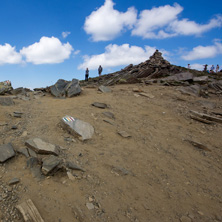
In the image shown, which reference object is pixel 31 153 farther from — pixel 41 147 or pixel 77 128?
pixel 77 128

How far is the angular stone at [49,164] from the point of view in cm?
331

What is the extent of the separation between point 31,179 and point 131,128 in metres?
4.22

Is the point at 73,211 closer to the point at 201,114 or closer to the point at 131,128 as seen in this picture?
the point at 131,128

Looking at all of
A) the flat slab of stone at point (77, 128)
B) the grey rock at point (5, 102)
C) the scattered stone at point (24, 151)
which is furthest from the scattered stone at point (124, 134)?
the grey rock at point (5, 102)

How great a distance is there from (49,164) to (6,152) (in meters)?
1.05

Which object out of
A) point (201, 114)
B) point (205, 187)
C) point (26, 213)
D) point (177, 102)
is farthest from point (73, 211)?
point (177, 102)

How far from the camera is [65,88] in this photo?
11320 millimetres

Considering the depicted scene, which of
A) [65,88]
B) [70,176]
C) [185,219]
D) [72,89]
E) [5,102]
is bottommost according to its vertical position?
[185,219]

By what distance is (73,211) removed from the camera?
2762 mm

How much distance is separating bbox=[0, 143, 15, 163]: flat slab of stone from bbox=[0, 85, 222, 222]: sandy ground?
0.36 ft

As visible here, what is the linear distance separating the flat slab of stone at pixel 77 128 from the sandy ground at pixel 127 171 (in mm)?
209

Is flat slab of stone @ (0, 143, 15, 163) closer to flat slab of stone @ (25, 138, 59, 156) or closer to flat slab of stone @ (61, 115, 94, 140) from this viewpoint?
flat slab of stone @ (25, 138, 59, 156)

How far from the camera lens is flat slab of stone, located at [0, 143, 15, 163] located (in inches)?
135

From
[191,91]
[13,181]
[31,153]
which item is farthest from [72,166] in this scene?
[191,91]
